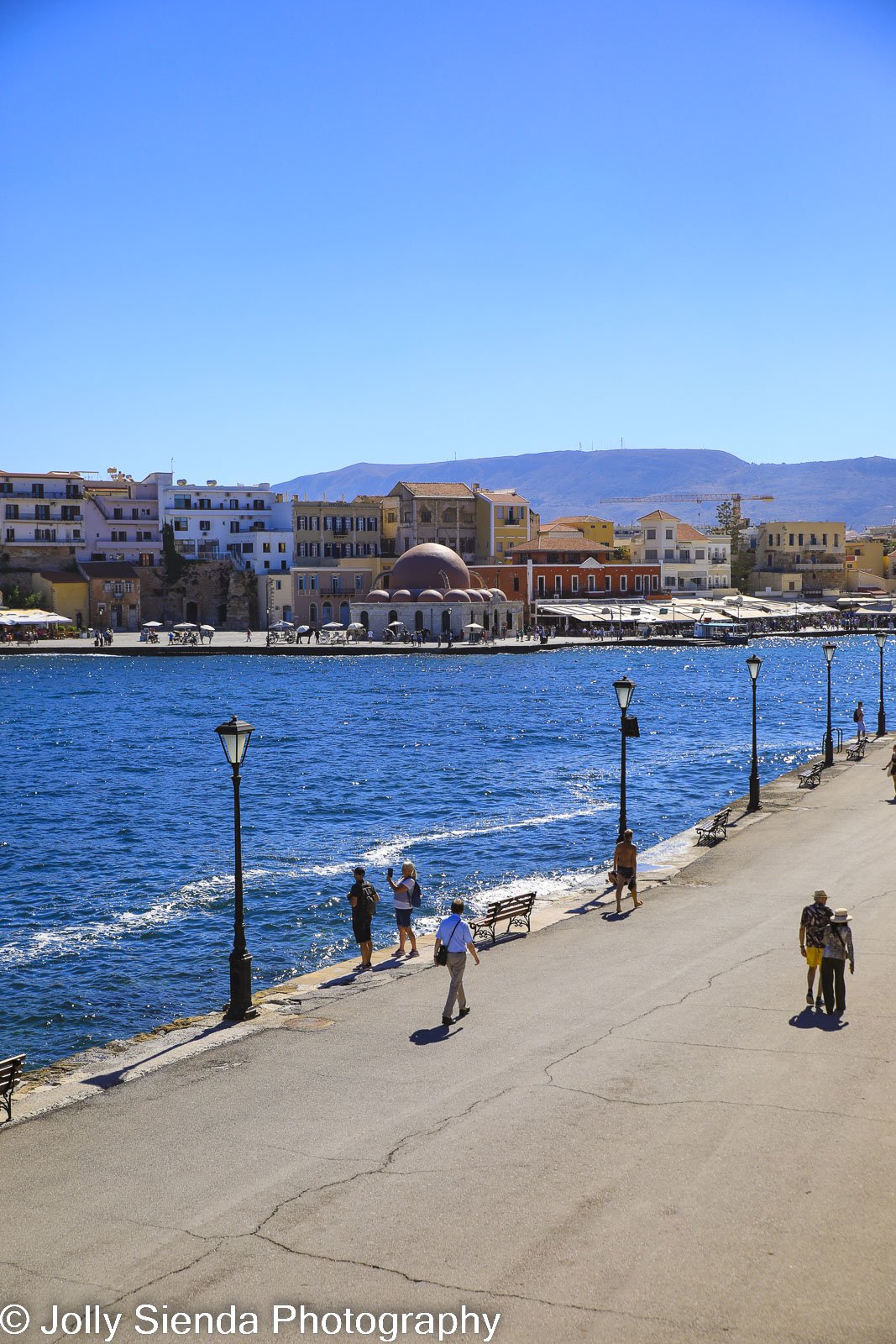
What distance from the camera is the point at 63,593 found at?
100938 mm

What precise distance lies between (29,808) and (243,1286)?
2814 centimetres

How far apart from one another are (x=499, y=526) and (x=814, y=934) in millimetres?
101285

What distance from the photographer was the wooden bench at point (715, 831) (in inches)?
916

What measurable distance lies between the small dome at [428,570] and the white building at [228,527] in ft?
50.3

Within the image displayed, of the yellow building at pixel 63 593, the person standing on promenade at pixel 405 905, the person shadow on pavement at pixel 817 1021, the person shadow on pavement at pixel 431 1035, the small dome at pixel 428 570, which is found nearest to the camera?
the person shadow on pavement at pixel 817 1021

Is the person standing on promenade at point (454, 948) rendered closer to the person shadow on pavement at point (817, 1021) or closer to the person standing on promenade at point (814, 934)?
the person shadow on pavement at point (817, 1021)

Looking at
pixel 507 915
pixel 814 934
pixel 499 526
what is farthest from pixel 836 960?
pixel 499 526

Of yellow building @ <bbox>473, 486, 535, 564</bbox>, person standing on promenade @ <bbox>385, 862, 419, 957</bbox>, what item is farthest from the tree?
person standing on promenade @ <bbox>385, 862, 419, 957</bbox>

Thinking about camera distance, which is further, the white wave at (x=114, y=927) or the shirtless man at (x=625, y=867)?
the white wave at (x=114, y=927)

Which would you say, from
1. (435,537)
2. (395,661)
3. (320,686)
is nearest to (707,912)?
(320,686)

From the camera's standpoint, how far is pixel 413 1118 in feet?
32.6

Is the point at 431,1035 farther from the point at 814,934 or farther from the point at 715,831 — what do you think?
the point at 715,831

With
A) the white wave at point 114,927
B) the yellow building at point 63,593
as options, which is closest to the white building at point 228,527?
the yellow building at point 63,593

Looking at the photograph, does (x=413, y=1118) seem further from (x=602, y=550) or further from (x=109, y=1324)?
(x=602, y=550)
